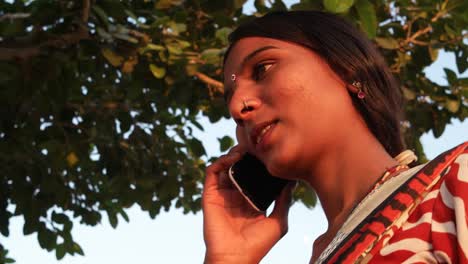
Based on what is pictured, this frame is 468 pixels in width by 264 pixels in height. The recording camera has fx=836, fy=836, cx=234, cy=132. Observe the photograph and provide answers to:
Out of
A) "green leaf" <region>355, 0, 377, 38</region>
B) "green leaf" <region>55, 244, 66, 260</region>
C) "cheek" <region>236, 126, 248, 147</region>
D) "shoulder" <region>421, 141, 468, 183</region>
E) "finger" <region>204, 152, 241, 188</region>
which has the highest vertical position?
"shoulder" <region>421, 141, 468, 183</region>

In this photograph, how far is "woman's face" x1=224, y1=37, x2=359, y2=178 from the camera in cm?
225

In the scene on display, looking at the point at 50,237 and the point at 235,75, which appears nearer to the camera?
the point at 235,75

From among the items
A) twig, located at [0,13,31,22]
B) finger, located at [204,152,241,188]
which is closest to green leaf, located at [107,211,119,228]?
twig, located at [0,13,31,22]

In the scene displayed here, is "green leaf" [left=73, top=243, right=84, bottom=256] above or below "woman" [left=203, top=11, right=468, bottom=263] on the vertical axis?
below

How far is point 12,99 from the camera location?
5.92 metres

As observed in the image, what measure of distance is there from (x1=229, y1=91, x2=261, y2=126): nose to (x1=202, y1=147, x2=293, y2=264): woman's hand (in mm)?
459

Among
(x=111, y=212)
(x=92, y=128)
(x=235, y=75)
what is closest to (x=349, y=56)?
(x=235, y=75)

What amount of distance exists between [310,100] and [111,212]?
553 cm

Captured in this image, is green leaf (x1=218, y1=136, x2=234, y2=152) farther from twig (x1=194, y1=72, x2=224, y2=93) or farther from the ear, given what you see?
the ear

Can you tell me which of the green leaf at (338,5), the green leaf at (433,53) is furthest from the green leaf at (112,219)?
the green leaf at (338,5)

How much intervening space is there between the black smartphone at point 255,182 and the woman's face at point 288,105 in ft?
1.65

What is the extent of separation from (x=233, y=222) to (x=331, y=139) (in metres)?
0.71

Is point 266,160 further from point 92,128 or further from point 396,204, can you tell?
point 92,128

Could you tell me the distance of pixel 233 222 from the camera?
9.35 feet
